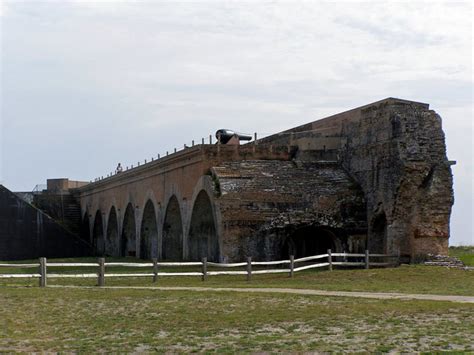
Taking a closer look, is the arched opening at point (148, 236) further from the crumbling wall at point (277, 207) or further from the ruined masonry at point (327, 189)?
→ the crumbling wall at point (277, 207)

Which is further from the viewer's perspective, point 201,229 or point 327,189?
point 201,229

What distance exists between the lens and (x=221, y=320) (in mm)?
14648

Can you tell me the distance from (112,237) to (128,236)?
498 cm

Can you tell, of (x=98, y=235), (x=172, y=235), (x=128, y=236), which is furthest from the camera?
(x=98, y=235)

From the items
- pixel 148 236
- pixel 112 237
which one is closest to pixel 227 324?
pixel 148 236

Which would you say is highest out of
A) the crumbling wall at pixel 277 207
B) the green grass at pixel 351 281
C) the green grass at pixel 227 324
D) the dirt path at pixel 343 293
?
the crumbling wall at pixel 277 207

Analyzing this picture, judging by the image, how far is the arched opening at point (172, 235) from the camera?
131 feet

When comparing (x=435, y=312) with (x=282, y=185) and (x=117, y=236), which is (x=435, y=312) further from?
(x=117, y=236)

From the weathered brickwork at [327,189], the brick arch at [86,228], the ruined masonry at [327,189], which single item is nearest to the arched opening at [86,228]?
the brick arch at [86,228]

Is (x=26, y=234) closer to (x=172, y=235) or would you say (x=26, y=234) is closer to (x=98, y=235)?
(x=98, y=235)

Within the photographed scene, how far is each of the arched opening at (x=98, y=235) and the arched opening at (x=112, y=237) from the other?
1.59 m

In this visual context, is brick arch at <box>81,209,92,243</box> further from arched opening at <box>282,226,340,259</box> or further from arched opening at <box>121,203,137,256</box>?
arched opening at <box>282,226,340,259</box>

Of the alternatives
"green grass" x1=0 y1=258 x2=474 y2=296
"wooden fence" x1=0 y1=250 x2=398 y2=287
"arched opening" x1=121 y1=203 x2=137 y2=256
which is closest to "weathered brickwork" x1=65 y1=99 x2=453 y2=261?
"wooden fence" x1=0 y1=250 x2=398 y2=287

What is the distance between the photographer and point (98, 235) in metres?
58.3
